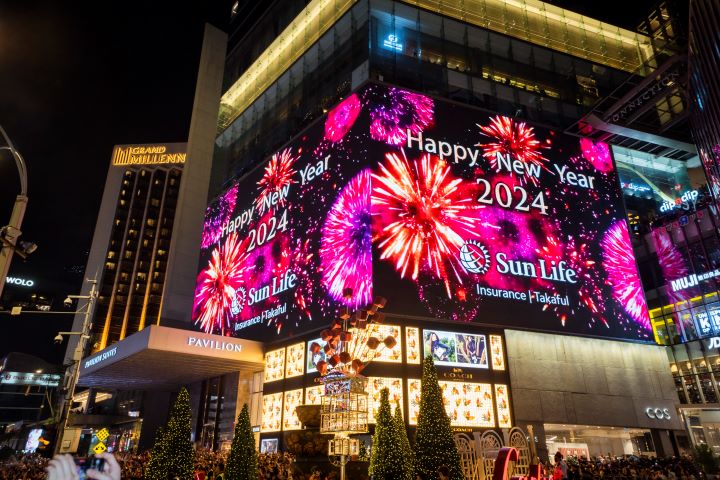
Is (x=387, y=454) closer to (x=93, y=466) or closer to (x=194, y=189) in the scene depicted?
(x=93, y=466)

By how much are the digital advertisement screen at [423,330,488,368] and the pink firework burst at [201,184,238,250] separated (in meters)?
23.8

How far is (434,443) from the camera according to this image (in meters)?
12.2

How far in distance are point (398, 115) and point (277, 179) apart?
37.9 ft

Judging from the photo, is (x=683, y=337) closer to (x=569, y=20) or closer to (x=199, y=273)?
(x=569, y=20)

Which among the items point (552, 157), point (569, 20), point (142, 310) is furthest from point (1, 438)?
point (569, 20)

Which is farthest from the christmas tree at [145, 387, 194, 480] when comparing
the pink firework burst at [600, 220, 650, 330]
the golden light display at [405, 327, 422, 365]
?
the pink firework burst at [600, 220, 650, 330]

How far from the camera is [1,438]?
8038 centimetres

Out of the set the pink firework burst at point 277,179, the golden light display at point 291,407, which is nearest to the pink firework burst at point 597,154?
the pink firework burst at point 277,179

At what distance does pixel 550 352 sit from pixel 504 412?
5357 mm

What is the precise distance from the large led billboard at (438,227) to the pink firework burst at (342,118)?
0.11 metres

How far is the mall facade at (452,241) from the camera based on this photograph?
2947cm

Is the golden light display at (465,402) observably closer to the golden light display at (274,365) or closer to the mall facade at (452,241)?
the mall facade at (452,241)

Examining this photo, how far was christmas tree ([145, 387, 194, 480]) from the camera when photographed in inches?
481

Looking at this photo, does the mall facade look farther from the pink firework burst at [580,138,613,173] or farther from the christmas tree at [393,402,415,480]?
the christmas tree at [393,402,415,480]
